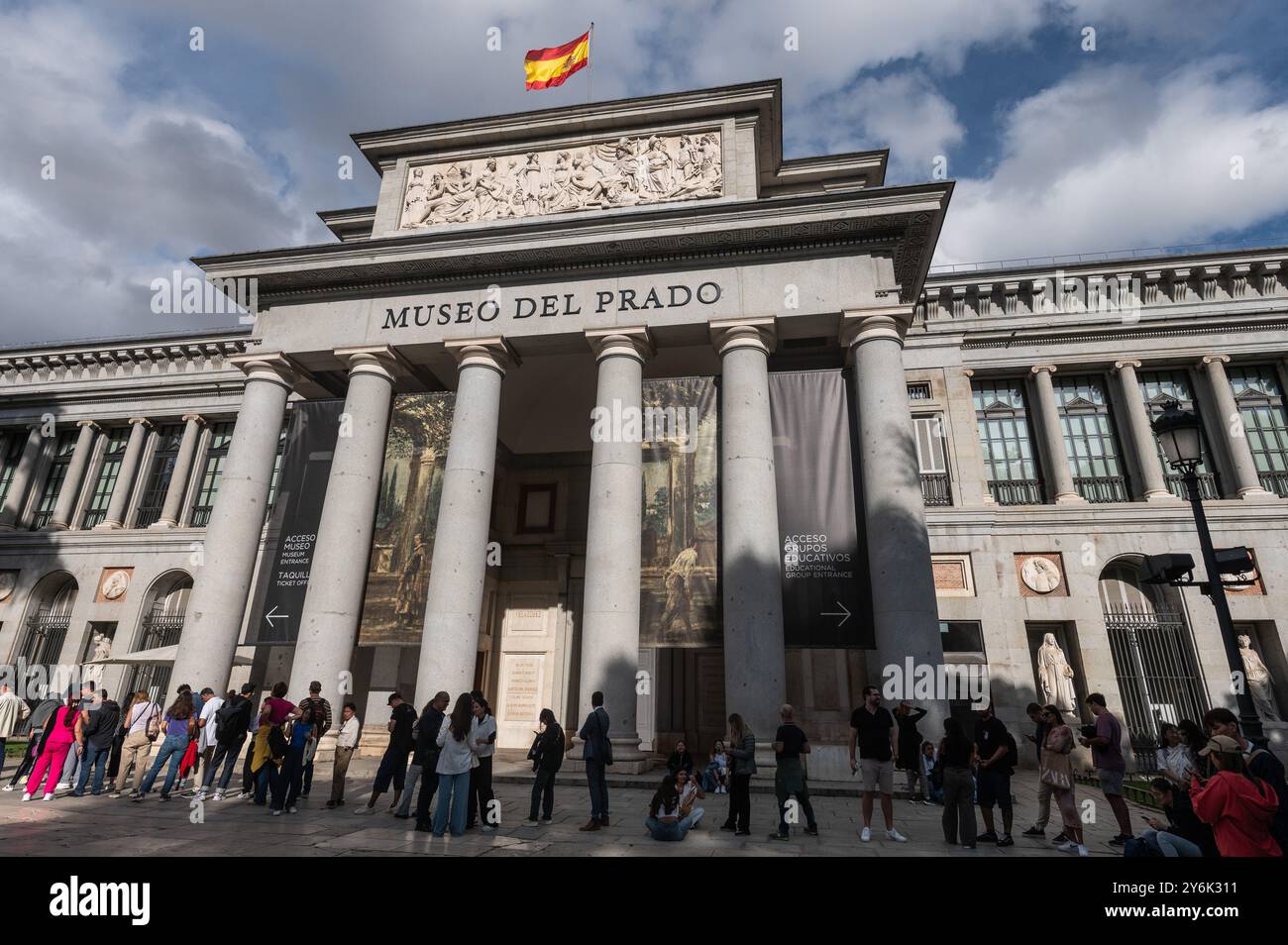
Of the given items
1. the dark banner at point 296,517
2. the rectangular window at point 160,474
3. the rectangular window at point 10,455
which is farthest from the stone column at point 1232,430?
the rectangular window at point 10,455

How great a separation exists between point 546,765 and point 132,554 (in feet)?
82.6

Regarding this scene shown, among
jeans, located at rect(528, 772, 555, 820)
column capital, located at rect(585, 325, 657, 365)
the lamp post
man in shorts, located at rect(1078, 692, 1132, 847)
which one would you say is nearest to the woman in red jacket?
man in shorts, located at rect(1078, 692, 1132, 847)

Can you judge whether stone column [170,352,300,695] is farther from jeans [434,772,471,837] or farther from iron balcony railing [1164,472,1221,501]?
Result: iron balcony railing [1164,472,1221,501]

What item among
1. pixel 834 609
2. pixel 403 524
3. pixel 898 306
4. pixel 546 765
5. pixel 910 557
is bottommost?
pixel 546 765

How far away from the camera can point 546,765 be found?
29.5 feet

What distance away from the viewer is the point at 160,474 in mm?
28078

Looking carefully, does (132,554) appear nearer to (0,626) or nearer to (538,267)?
(0,626)

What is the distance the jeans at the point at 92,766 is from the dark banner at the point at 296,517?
4.53m

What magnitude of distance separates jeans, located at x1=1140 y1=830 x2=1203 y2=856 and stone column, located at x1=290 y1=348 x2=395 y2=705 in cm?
1349

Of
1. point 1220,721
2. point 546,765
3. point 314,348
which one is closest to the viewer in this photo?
point 1220,721

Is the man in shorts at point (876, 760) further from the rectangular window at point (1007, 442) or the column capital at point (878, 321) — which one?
the rectangular window at point (1007, 442)

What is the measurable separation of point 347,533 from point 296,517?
2.07 m
